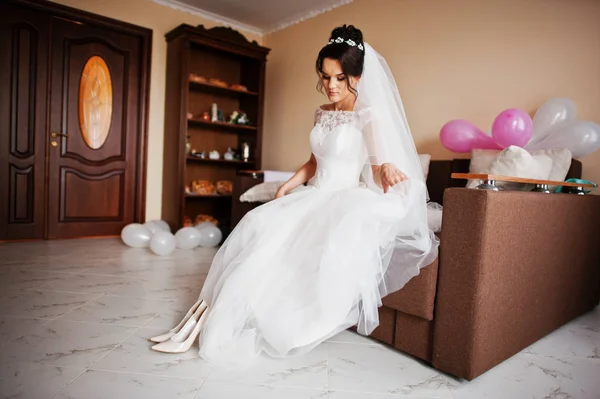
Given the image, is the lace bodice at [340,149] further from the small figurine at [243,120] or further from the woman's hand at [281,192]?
the small figurine at [243,120]

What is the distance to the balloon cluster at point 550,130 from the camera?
89.3 inches

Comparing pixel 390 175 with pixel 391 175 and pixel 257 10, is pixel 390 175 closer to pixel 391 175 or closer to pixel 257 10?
pixel 391 175

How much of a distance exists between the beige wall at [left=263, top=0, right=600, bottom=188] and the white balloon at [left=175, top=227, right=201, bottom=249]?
5.27 feet

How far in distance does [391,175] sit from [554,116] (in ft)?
5.28

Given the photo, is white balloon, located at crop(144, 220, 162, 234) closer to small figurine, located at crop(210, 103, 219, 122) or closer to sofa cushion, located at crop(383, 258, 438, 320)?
small figurine, located at crop(210, 103, 219, 122)

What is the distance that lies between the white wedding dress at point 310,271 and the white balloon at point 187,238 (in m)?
2.18

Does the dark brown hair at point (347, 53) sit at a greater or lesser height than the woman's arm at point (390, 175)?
greater

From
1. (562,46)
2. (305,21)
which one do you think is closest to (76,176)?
(305,21)

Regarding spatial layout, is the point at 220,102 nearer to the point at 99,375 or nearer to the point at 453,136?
the point at 453,136

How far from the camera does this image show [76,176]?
4.04 m

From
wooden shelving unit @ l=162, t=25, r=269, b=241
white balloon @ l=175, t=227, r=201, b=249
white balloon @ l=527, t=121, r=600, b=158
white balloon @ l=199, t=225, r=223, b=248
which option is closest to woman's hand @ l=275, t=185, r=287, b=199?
white balloon @ l=527, t=121, r=600, b=158

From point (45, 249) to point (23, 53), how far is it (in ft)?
5.98

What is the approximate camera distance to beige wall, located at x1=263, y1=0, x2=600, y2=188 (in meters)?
2.61

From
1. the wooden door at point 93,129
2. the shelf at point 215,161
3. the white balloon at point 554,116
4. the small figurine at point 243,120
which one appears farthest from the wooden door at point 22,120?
the white balloon at point 554,116
